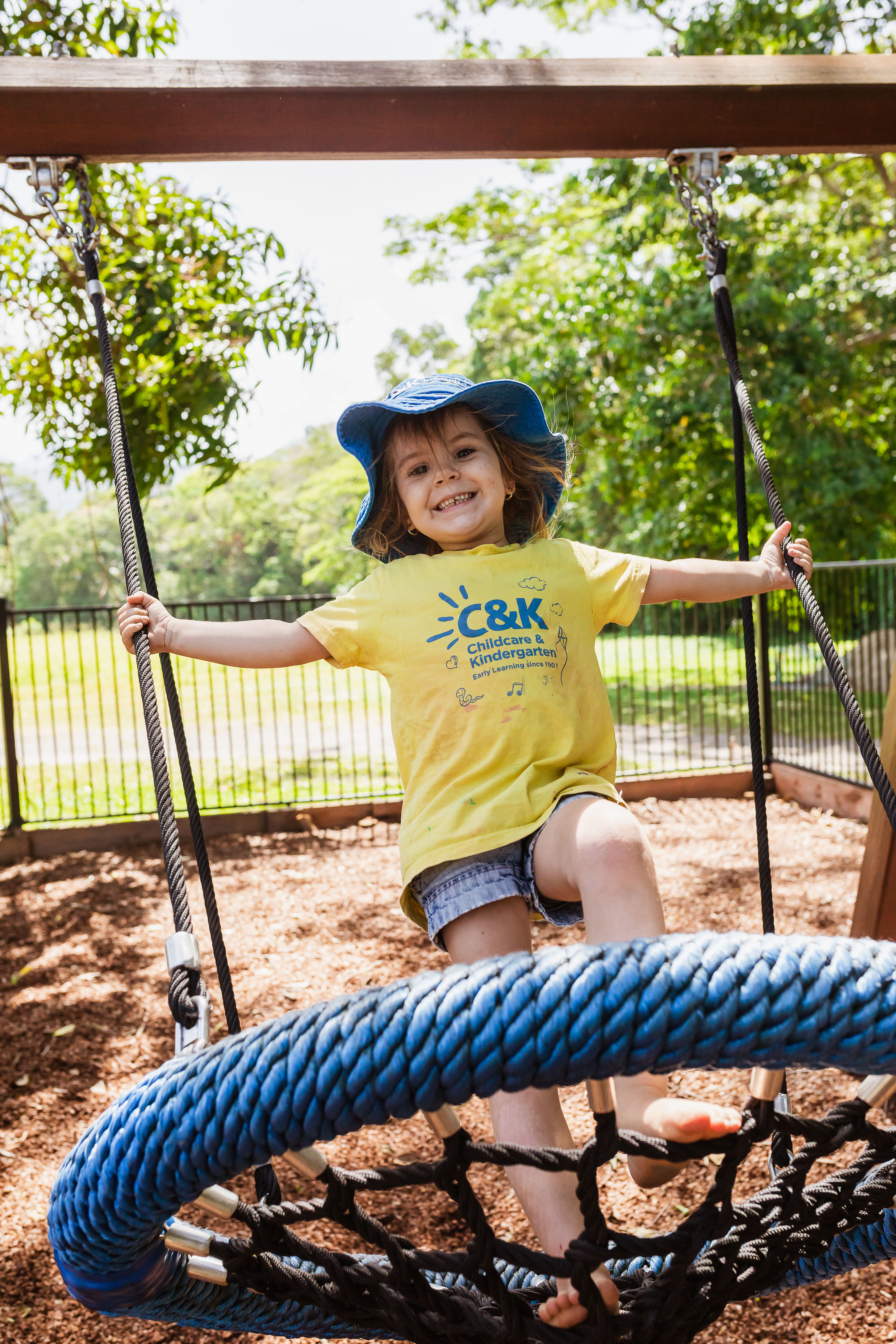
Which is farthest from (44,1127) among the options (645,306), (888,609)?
(645,306)

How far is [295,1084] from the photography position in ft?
2.59

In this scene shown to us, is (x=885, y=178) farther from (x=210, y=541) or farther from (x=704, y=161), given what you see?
(x=210, y=541)

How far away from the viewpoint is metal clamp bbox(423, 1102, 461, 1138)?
2.87 feet

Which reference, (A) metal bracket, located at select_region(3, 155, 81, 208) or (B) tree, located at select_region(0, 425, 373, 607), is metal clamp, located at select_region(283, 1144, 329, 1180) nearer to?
(A) metal bracket, located at select_region(3, 155, 81, 208)

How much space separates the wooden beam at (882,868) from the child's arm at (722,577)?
40.2 inches

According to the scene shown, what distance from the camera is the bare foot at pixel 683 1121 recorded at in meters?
0.98

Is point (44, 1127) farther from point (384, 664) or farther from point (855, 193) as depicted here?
point (855, 193)

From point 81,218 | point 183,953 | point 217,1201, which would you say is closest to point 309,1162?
point 217,1201

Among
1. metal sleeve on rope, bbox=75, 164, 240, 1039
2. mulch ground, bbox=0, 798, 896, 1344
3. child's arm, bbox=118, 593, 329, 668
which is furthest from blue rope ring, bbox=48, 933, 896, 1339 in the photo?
mulch ground, bbox=0, 798, 896, 1344

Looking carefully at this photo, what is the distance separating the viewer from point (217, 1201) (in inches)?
36.8

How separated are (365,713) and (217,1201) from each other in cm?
639

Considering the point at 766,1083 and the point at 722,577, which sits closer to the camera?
the point at 766,1083

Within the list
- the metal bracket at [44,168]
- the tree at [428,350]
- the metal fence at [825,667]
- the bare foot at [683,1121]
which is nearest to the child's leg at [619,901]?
the bare foot at [683,1121]

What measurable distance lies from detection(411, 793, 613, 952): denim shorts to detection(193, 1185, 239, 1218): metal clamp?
66 centimetres
